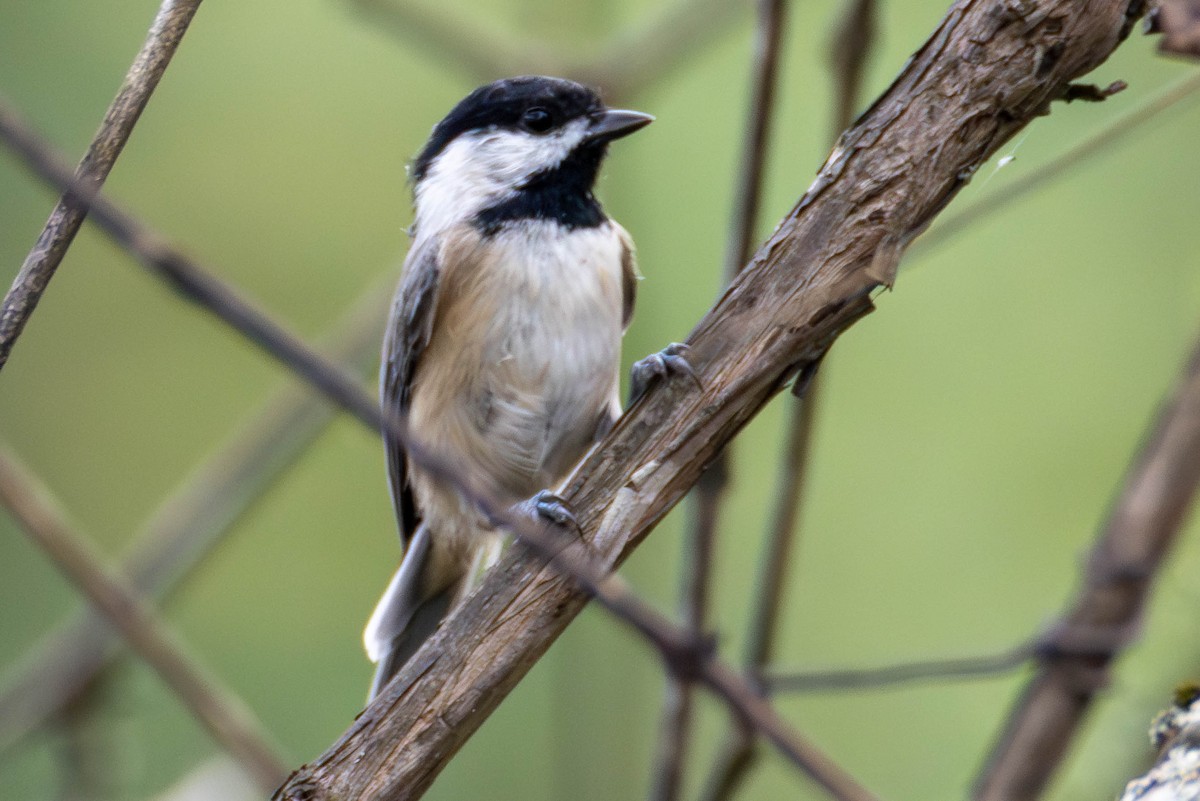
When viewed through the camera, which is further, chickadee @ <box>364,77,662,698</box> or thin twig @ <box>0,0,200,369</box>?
chickadee @ <box>364,77,662,698</box>

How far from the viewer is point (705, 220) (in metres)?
2.94

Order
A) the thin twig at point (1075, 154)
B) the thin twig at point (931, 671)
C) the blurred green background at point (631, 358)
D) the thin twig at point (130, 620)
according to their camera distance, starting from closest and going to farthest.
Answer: the thin twig at point (931, 671) < the thin twig at point (130, 620) < the thin twig at point (1075, 154) < the blurred green background at point (631, 358)

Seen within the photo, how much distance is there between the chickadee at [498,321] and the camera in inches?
64.3

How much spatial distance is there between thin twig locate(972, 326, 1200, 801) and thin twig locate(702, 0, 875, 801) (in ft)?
1.24

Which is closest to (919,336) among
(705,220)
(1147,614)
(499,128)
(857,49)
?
(705,220)

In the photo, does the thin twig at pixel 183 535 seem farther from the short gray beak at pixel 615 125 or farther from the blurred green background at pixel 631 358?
the blurred green background at pixel 631 358

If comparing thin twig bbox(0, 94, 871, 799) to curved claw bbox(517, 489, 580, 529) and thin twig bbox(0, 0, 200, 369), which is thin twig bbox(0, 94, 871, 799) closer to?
thin twig bbox(0, 0, 200, 369)

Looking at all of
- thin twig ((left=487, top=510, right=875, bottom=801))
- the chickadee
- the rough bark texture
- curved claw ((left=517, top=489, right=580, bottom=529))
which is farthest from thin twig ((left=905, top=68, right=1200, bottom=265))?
thin twig ((left=487, top=510, right=875, bottom=801))

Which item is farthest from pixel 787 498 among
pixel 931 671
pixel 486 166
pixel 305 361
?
pixel 305 361

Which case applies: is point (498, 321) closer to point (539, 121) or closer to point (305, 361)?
point (539, 121)

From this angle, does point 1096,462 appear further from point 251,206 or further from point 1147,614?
point 251,206

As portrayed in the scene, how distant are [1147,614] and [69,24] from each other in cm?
309

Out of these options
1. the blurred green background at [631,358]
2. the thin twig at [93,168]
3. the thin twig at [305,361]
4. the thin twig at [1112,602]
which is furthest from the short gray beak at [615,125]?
the thin twig at [305,361]

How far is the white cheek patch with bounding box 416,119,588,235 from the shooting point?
1.72 m
